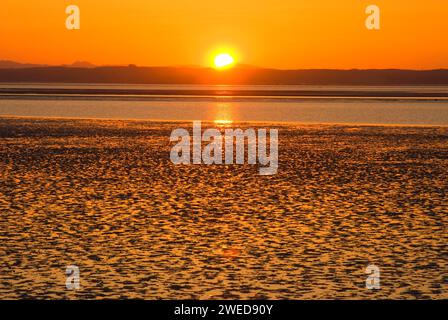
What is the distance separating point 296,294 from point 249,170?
40.3ft

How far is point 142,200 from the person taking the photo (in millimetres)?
16438

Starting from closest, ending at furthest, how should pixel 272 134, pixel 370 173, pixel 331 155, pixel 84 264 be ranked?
pixel 84 264 → pixel 370 173 → pixel 331 155 → pixel 272 134

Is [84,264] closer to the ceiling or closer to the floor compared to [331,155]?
closer to the floor

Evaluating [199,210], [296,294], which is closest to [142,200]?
[199,210]

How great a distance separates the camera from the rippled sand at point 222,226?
10.0 metres

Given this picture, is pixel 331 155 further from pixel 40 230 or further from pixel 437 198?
pixel 40 230

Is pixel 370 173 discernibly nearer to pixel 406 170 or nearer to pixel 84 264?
pixel 406 170

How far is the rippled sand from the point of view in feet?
32.9

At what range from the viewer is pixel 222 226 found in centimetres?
1367

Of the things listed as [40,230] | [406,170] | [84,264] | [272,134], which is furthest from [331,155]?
[84,264]

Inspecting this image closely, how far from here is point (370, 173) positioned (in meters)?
20.9
